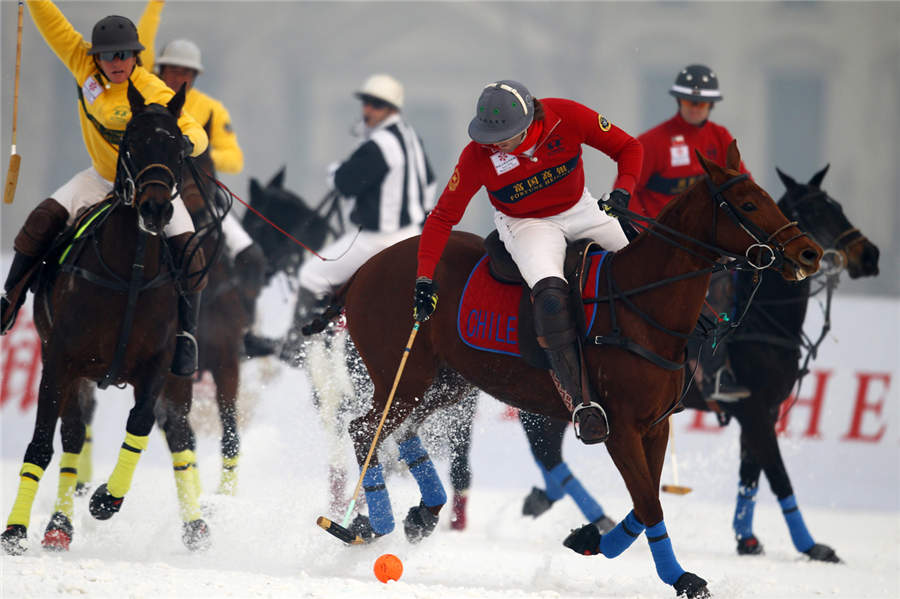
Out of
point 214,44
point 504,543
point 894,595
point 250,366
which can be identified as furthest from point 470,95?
point 894,595

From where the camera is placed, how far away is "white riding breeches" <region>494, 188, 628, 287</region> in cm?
570

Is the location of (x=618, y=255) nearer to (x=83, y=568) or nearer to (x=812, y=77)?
(x=83, y=568)

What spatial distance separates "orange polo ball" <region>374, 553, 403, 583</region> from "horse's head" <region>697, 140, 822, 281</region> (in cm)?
202

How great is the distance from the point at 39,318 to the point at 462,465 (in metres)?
2.62

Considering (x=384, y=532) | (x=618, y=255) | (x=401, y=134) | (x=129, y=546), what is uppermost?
(x=401, y=134)

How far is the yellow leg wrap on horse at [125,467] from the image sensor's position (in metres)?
6.29

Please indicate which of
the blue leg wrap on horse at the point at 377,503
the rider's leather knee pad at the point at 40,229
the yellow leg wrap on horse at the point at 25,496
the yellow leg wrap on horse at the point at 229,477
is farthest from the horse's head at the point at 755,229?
the yellow leg wrap on horse at the point at 229,477

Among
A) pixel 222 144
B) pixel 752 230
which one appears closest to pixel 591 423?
pixel 752 230

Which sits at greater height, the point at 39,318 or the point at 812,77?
the point at 812,77

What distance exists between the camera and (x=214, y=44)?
23.9m

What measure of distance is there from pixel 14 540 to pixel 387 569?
1764 millimetres

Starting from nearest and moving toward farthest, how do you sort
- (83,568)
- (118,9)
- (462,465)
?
(83,568), (462,465), (118,9)

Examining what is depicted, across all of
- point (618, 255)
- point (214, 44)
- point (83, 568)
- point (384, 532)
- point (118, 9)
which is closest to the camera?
point (83, 568)

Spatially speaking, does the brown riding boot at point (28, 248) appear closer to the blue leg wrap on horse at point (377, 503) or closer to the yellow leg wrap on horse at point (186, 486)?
the yellow leg wrap on horse at point (186, 486)
